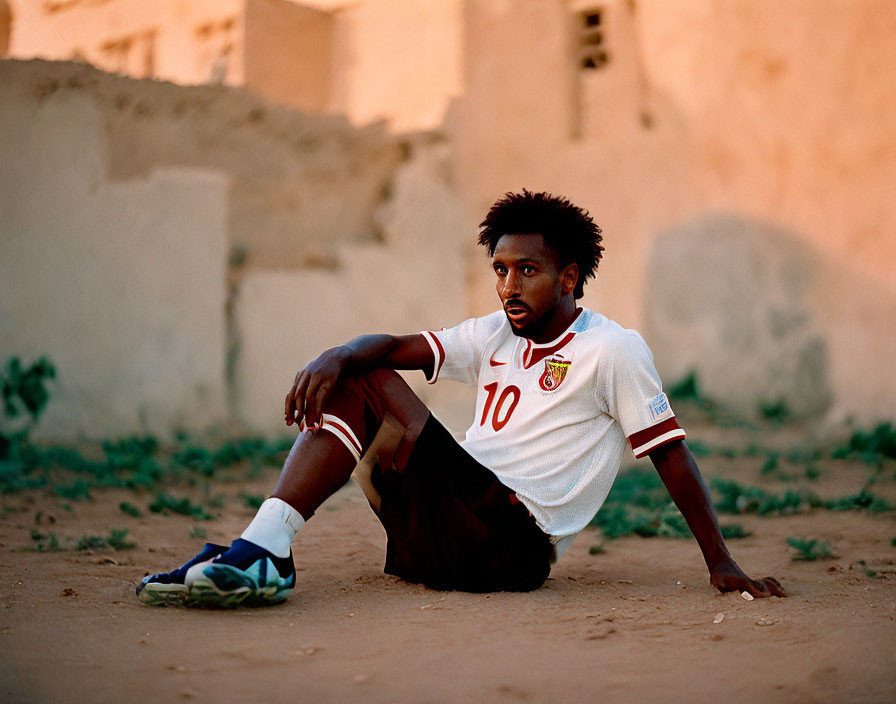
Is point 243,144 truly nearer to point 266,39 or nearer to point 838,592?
point 266,39

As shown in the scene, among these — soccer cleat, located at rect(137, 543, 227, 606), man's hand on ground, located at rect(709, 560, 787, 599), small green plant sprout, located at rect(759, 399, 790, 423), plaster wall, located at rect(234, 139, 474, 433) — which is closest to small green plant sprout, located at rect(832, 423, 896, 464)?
small green plant sprout, located at rect(759, 399, 790, 423)

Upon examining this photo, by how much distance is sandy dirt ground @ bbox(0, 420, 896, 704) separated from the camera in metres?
1.92

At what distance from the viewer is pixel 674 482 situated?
2.66m

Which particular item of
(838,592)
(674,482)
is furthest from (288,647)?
(838,592)

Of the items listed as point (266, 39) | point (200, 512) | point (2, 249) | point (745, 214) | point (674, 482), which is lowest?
point (200, 512)

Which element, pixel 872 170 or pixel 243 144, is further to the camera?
pixel 243 144

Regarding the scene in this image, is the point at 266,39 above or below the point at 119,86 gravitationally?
above

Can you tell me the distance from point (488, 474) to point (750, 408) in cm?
526

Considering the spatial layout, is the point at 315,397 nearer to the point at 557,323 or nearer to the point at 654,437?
the point at 557,323

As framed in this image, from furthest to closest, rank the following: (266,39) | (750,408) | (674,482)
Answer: (266,39)
(750,408)
(674,482)

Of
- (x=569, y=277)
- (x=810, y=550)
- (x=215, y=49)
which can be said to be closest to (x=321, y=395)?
(x=569, y=277)

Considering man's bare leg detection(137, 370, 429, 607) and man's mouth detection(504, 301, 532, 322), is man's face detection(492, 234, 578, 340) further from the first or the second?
man's bare leg detection(137, 370, 429, 607)

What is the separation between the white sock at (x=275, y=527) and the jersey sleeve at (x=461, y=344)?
2.13ft

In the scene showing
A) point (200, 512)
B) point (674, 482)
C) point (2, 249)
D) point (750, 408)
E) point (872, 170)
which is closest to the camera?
point (674, 482)
